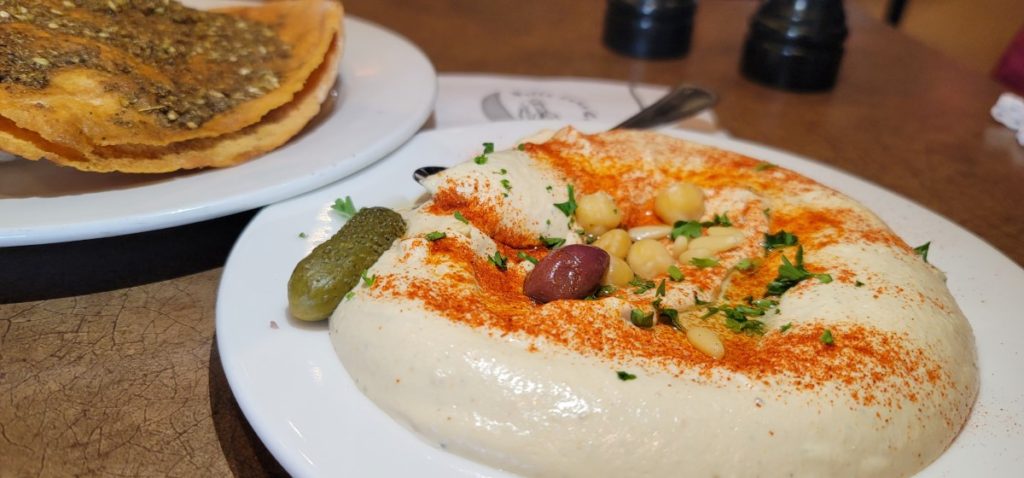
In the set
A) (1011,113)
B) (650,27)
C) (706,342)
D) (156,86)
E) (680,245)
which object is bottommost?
(1011,113)

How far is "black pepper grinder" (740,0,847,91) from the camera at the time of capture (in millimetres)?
3436

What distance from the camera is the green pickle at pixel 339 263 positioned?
5.32ft

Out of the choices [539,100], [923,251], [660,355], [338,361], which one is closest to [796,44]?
[539,100]

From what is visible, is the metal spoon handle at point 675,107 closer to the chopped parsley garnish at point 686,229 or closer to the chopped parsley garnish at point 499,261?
the chopped parsley garnish at point 686,229

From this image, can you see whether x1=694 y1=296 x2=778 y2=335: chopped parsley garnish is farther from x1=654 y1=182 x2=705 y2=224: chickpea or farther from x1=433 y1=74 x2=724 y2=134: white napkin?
x1=433 y1=74 x2=724 y2=134: white napkin

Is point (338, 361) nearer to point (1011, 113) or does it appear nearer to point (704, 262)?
point (704, 262)

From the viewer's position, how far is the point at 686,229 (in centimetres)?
204

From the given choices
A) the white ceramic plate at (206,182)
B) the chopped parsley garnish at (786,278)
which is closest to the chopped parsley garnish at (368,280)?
the white ceramic plate at (206,182)

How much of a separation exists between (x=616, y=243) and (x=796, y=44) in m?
2.12

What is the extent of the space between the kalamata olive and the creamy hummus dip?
0.04 meters

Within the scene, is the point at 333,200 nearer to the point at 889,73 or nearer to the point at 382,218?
the point at 382,218

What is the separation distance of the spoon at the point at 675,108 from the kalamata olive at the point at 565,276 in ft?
3.49

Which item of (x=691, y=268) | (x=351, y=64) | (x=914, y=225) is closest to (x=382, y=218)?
(x=691, y=268)

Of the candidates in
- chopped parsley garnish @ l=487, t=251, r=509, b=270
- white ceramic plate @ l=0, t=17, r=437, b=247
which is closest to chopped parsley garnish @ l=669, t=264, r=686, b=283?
chopped parsley garnish @ l=487, t=251, r=509, b=270
